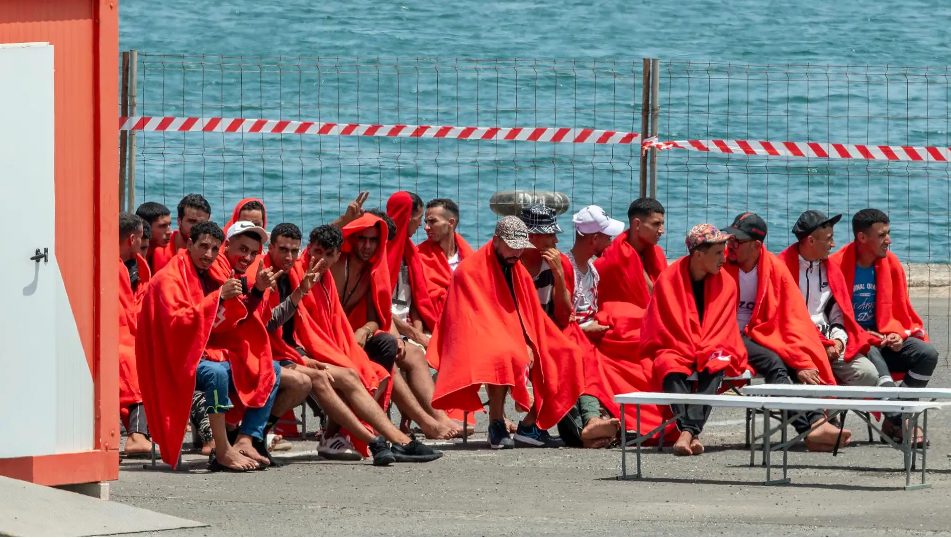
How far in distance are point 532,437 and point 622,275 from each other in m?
1.26

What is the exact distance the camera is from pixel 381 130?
1485 centimetres

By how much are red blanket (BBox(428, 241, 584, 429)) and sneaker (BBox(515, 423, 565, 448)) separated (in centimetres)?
9

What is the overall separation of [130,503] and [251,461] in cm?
128

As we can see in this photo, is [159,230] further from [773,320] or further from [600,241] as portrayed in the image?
[773,320]

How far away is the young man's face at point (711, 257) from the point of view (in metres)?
10.9

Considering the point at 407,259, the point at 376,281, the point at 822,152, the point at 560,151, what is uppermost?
the point at 560,151

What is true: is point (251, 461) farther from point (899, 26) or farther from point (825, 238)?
point (899, 26)

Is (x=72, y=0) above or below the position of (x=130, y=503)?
above

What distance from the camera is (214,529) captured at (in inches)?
300

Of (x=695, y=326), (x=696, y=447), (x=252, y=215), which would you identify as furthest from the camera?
(x=252, y=215)

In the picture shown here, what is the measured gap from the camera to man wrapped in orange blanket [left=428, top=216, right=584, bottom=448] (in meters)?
10.9

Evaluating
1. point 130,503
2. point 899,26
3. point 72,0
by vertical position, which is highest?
point 899,26

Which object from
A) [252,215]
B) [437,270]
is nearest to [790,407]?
[437,270]

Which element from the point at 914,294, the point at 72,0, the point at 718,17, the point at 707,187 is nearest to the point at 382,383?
the point at 72,0
